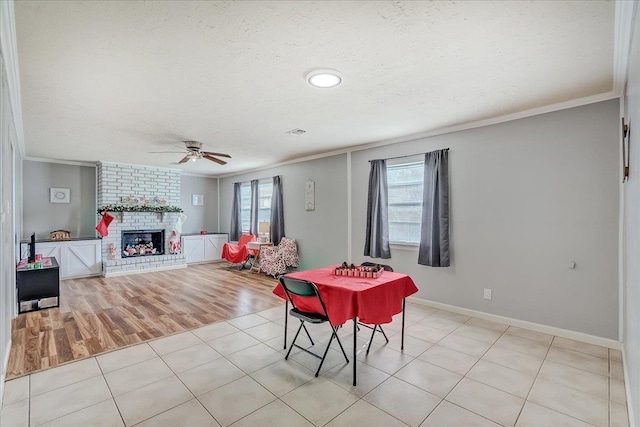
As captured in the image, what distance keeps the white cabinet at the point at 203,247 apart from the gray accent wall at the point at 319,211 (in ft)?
8.94

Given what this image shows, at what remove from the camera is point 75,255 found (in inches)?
242

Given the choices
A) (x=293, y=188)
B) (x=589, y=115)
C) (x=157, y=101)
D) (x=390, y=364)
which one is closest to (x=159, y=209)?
(x=293, y=188)

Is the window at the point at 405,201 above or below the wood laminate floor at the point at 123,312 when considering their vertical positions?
above

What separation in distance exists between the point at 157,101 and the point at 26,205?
5292 millimetres

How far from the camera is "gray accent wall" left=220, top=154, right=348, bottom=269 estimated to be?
213 inches

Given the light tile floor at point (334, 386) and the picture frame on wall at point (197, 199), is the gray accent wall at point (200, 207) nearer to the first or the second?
the picture frame on wall at point (197, 199)

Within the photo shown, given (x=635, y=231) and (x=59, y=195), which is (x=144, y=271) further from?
(x=635, y=231)

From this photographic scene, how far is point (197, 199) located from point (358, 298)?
291 inches

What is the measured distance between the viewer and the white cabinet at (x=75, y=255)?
5.86m

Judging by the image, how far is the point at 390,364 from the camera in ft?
8.75

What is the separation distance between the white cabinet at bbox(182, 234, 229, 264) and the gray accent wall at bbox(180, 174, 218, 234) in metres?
0.72

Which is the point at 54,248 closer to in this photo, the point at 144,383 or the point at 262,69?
the point at 144,383

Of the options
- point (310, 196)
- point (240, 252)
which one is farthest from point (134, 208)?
point (310, 196)

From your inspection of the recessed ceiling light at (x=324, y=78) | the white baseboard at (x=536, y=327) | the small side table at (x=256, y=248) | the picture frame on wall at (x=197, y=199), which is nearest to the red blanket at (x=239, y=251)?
the small side table at (x=256, y=248)
